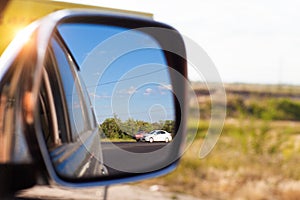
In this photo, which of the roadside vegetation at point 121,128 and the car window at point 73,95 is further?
the car window at point 73,95

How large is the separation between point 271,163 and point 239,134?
1.30m

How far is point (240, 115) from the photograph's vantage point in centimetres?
875

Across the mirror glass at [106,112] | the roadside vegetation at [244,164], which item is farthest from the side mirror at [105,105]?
the roadside vegetation at [244,164]

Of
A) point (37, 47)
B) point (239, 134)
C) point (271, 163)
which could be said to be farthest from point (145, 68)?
point (239, 134)

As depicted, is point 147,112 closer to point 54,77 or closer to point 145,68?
point 145,68

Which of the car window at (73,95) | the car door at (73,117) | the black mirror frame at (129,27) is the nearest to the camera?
the black mirror frame at (129,27)

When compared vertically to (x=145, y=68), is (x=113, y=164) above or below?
below

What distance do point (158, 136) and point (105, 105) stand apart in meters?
0.31

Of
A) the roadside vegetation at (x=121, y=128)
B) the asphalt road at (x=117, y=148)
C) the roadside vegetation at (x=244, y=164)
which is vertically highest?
the roadside vegetation at (x=121, y=128)

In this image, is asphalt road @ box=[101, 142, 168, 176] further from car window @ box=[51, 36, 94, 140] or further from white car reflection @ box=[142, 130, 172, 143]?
car window @ box=[51, 36, 94, 140]

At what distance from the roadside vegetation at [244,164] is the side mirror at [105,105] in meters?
0.98

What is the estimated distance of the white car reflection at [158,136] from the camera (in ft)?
6.43

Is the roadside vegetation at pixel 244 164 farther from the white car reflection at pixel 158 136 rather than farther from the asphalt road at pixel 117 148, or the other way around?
the asphalt road at pixel 117 148

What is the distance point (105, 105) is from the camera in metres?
1.89
